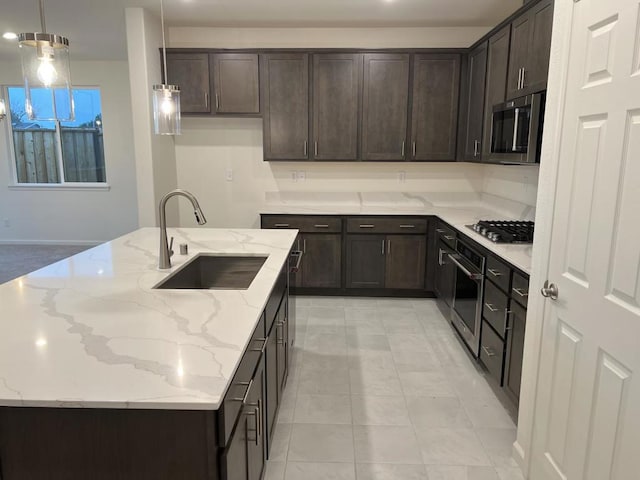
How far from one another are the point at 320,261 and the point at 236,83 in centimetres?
194

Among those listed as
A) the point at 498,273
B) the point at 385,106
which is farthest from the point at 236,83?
the point at 498,273

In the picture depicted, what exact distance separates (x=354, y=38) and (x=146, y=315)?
391 centimetres

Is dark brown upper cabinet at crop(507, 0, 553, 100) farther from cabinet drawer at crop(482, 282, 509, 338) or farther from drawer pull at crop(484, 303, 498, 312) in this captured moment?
drawer pull at crop(484, 303, 498, 312)

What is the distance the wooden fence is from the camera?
671cm

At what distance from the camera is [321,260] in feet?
14.6

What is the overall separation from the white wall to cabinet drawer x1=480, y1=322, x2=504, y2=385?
5.50 m

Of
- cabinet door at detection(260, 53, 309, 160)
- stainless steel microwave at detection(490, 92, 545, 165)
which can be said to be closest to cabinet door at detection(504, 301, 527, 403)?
stainless steel microwave at detection(490, 92, 545, 165)

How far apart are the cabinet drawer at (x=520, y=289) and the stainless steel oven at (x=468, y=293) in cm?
52

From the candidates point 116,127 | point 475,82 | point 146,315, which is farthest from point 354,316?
point 116,127

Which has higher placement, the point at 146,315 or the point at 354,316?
the point at 146,315

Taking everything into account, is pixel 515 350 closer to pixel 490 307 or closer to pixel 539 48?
pixel 490 307

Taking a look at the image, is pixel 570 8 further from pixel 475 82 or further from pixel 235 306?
pixel 475 82

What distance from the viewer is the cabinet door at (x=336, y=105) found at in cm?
435

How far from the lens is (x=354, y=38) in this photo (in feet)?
14.9
